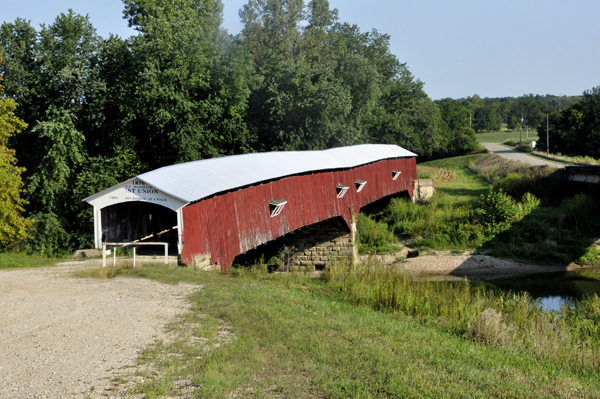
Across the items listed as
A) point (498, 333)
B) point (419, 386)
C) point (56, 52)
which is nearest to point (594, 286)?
point (498, 333)

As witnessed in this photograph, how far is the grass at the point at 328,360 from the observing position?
7.12 m

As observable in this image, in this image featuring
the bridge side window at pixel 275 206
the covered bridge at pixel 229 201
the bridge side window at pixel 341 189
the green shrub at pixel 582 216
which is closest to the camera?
the covered bridge at pixel 229 201

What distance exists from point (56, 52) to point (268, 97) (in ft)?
43.4

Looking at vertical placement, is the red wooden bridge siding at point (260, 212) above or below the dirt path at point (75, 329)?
above

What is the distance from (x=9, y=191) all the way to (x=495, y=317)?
19334mm

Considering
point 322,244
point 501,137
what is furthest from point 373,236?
point 501,137

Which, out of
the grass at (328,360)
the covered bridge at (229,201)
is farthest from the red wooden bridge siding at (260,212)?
the grass at (328,360)

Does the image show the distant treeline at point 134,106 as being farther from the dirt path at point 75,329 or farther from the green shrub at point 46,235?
the dirt path at point 75,329

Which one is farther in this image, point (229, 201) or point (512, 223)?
point (512, 223)

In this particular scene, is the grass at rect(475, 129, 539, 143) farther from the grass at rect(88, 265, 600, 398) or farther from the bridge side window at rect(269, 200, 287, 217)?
the grass at rect(88, 265, 600, 398)

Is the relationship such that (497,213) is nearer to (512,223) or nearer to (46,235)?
(512,223)

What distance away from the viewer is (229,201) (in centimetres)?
1620

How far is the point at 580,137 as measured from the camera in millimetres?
57969

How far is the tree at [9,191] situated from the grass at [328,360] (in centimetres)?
1409
